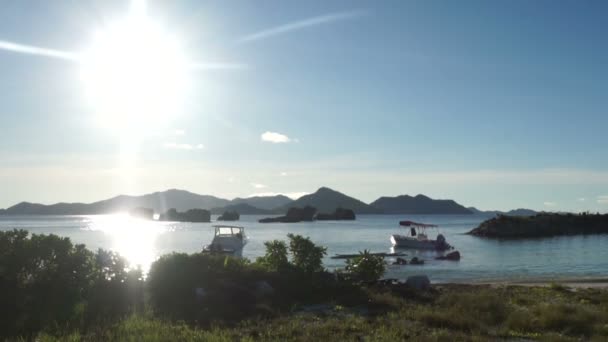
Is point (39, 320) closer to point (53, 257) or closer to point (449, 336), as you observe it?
point (53, 257)

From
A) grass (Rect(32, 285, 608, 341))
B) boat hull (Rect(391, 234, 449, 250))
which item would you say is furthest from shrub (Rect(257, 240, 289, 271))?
boat hull (Rect(391, 234, 449, 250))

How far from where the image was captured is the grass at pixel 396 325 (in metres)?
11.9

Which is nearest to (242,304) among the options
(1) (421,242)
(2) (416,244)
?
(1) (421,242)

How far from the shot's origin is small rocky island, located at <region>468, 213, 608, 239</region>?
110 metres

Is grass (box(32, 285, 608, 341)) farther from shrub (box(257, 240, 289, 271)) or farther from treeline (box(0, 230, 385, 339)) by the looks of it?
shrub (box(257, 240, 289, 271))

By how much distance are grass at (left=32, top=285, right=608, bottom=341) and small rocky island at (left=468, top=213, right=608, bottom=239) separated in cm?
9738

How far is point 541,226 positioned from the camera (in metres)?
114

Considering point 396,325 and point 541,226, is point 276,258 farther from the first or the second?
point 541,226

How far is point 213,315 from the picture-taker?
1622 cm

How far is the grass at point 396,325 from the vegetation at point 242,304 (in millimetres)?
34

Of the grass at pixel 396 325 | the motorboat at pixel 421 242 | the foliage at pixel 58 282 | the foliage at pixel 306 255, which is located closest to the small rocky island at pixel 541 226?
the motorboat at pixel 421 242

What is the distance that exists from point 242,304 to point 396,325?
20.8ft

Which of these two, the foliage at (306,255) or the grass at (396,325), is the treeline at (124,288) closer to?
the foliage at (306,255)

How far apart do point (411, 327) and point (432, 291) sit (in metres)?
9.73
